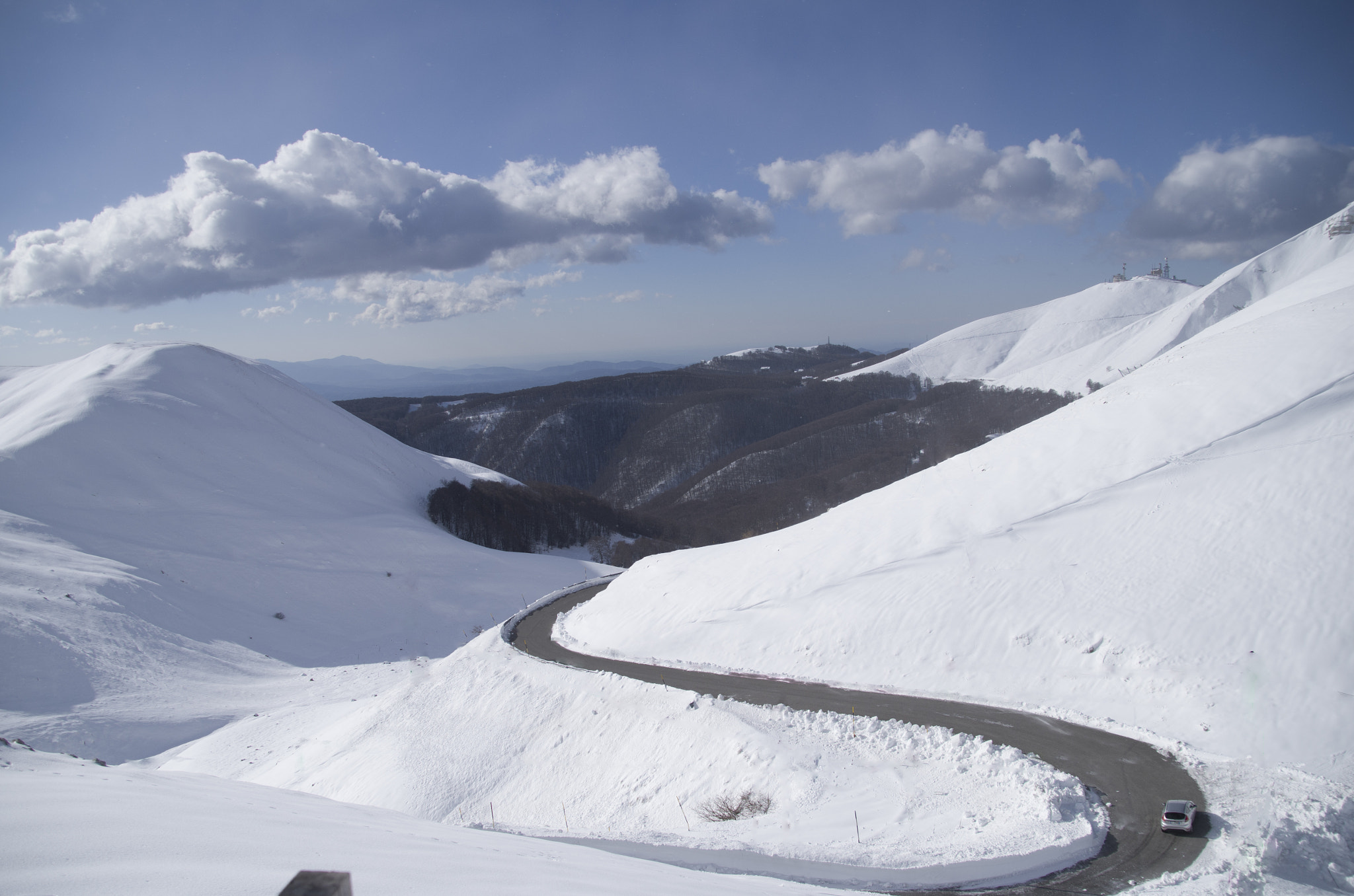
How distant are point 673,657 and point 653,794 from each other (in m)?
6.94

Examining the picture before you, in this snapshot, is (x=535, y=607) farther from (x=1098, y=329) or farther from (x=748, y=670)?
(x=1098, y=329)

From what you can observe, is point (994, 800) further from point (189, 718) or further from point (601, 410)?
point (601, 410)

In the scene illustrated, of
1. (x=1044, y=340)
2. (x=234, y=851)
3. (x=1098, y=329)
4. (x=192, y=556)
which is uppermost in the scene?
(x=1098, y=329)

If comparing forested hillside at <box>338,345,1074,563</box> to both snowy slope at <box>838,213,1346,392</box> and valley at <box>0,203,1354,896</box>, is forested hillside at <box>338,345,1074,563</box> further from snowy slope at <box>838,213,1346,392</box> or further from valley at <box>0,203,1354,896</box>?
valley at <box>0,203,1354,896</box>

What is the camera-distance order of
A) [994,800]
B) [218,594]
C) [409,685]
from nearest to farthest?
[994,800]
[409,685]
[218,594]

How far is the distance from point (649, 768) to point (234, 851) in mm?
11558

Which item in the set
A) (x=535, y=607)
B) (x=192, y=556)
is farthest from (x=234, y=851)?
(x=192, y=556)

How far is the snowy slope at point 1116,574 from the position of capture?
557 inches

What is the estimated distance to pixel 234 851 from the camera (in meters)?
5.25

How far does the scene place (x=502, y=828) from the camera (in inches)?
490

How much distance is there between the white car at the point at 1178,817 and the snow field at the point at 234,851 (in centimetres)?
682

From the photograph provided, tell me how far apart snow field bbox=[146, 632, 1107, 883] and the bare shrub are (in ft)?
0.44

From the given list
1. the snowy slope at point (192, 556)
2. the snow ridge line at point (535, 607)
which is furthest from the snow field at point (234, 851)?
the snowy slope at point (192, 556)

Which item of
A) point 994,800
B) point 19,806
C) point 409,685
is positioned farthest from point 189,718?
point 994,800
